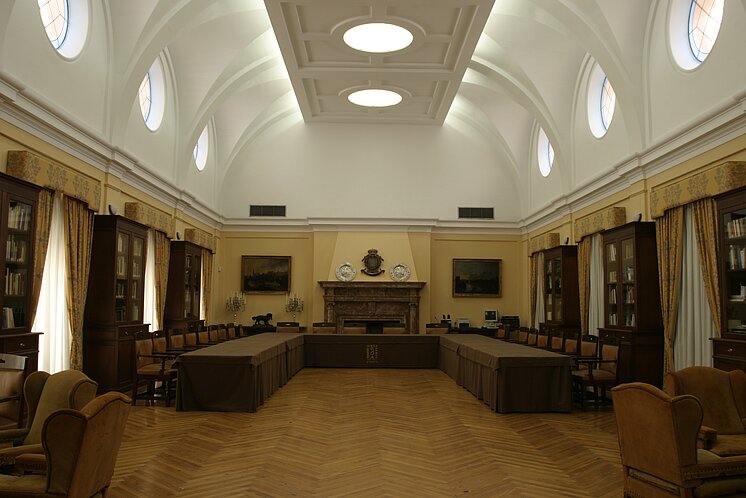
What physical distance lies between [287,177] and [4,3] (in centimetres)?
1190

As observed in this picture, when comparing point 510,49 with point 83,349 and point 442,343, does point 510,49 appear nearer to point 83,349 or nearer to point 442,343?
point 442,343

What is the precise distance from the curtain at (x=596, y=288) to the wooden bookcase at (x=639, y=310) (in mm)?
1937

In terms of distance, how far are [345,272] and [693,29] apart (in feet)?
36.8

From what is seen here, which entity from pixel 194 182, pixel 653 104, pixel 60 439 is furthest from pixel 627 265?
pixel 194 182

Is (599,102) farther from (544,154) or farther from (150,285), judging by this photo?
(150,285)

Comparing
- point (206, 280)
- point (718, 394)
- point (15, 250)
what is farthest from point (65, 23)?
point (718, 394)

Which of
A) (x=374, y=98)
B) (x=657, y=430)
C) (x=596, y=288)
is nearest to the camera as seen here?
(x=657, y=430)

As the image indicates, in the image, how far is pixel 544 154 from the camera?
54.3 ft

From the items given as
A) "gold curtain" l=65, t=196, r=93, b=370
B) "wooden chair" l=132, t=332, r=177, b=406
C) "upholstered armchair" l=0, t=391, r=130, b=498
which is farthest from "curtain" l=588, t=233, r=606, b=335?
"upholstered armchair" l=0, t=391, r=130, b=498

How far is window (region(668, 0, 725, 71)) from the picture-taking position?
27.4 feet

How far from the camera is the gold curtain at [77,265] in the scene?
8914 mm

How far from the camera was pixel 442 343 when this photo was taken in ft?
43.5

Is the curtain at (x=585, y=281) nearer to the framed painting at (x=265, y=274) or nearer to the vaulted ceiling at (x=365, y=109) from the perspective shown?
the vaulted ceiling at (x=365, y=109)

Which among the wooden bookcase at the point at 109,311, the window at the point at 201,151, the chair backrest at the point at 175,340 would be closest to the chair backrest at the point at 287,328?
the window at the point at 201,151
